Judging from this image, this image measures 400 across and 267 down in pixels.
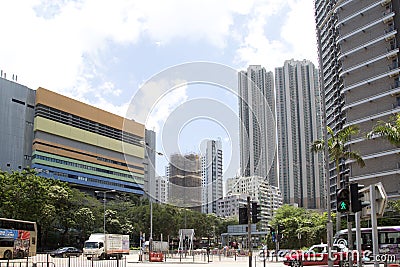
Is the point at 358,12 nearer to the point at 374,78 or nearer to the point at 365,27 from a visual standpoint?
the point at 365,27

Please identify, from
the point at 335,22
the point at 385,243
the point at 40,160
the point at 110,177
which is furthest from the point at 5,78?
the point at 385,243

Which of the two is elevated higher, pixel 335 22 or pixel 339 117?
pixel 335 22

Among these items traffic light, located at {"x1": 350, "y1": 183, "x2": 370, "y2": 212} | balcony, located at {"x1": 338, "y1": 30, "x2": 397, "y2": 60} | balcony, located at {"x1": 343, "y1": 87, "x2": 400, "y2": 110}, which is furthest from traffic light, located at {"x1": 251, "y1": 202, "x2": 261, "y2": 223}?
balcony, located at {"x1": 338, "y1": 30, "x2": 397, "y2": 60}

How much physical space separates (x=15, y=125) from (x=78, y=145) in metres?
15.2

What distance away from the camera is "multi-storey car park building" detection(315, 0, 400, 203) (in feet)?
207

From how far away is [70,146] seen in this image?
98.8m

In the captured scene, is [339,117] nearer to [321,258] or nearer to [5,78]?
[321,258]

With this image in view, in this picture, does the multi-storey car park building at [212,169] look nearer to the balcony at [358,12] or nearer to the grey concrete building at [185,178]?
the grey concrete building at [185,178]

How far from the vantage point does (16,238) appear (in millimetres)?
41562

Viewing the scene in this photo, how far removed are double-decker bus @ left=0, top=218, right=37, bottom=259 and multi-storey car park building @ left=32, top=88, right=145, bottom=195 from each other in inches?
1728

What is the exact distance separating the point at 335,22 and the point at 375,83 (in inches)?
654

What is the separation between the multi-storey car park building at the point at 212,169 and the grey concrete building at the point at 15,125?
7767 cm

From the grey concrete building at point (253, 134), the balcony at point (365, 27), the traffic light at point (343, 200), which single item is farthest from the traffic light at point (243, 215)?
the balcony at point (365, 27)

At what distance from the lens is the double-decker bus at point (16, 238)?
39.4 metres
